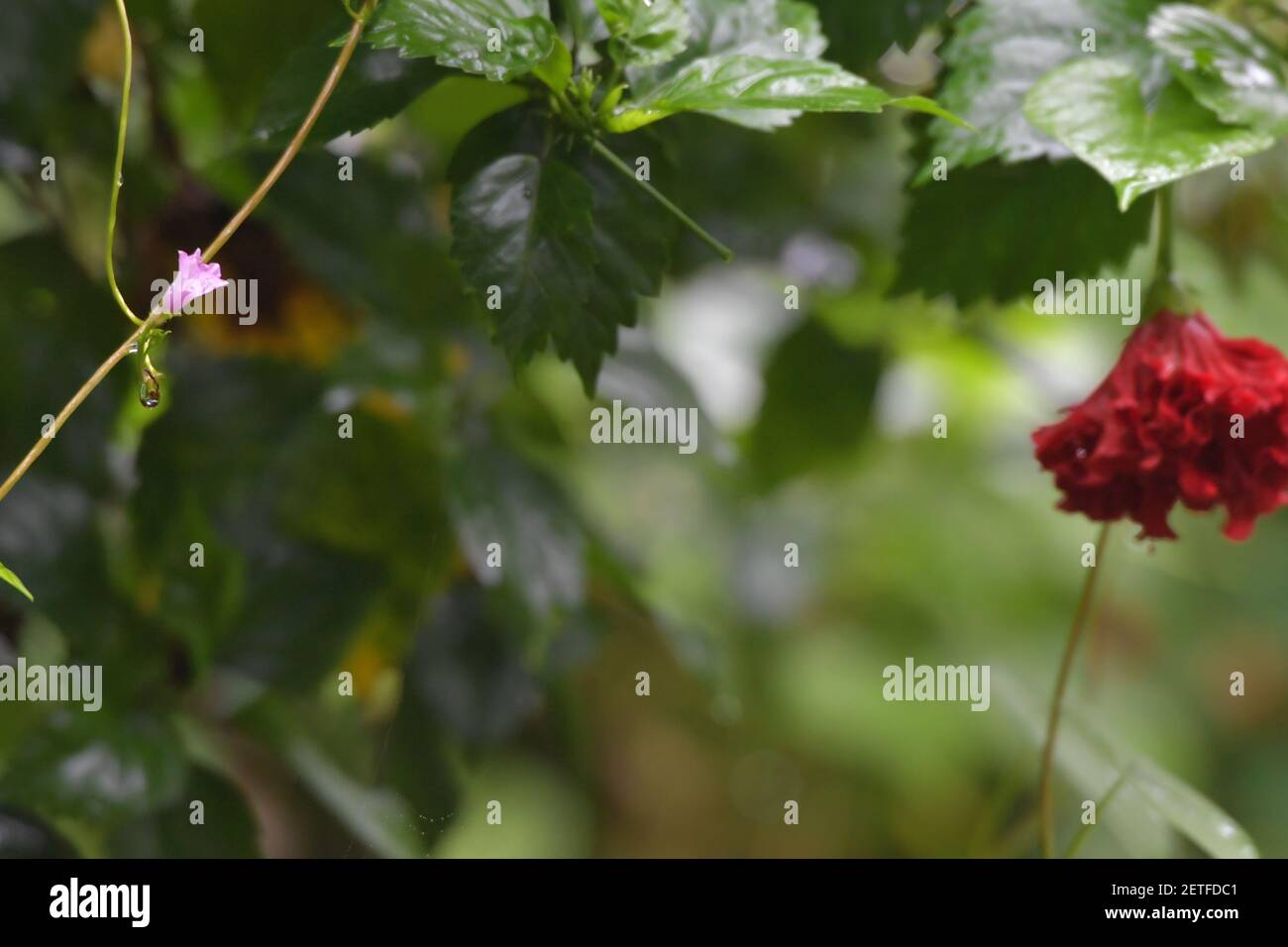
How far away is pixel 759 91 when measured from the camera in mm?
353

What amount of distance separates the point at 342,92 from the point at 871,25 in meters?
0.21

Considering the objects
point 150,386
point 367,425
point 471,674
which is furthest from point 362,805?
point 150,386

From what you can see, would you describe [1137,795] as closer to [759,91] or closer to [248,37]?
[759,91]

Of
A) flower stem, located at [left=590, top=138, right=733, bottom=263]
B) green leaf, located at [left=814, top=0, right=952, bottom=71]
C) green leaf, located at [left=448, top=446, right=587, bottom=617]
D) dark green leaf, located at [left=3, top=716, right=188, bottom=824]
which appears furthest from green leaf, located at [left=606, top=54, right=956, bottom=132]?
dark green leaf, located at [left=3, top=716, right=188, bottom=824]

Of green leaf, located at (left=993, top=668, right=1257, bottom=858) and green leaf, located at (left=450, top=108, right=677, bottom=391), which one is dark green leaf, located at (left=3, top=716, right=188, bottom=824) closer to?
green leaf, located at (left=450, top=108, right=677, bottom=391)

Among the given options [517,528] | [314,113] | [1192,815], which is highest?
[314,113]

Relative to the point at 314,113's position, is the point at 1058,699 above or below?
below

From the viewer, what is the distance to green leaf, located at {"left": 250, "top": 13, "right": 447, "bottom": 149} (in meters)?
0.38

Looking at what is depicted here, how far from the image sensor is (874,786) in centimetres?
121

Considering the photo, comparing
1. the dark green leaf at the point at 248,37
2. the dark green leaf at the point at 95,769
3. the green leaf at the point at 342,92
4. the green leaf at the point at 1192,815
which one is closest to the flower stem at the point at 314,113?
the green leaf at the point at 342,92

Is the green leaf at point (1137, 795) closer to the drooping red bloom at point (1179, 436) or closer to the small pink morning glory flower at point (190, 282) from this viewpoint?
the drooping red bloom at point (1179, 436)

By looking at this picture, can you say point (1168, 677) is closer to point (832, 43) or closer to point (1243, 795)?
point (1243, 795)

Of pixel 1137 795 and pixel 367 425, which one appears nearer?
pixel 1137 795

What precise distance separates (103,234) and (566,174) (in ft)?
1.15
